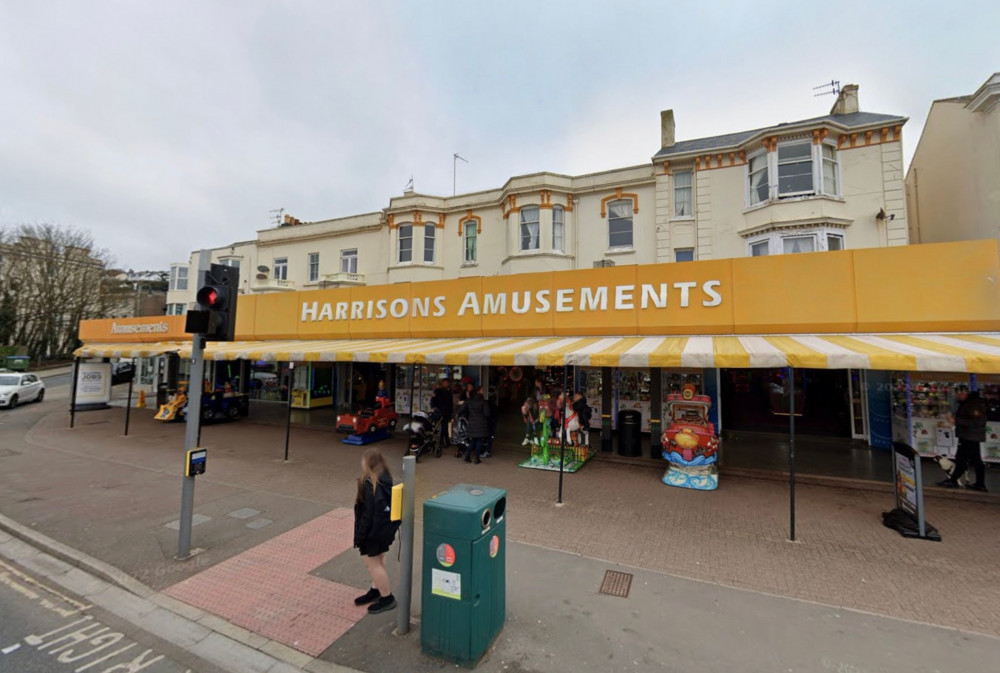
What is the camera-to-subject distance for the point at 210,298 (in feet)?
18.4

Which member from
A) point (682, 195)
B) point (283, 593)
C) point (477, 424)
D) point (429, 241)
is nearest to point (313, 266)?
point (429, 241)

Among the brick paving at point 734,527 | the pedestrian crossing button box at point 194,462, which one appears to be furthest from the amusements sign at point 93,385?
the pedestrian crossing button box at point 194,462

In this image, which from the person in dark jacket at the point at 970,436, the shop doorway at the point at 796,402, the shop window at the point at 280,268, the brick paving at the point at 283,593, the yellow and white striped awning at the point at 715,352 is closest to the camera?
the brick paving at the point at 283,593

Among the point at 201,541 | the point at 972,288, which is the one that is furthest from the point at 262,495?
the point at 972,288

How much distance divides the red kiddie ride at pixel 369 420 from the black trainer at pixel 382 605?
28.4 ft

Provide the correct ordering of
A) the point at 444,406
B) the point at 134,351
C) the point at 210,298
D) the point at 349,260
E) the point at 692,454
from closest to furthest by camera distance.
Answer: the point at 210,298 → the point at 692,454 → the point at 444,406 → the point at 134,351 → the point at 349,260

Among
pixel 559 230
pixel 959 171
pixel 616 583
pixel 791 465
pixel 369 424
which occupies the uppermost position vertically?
pixel 959 171

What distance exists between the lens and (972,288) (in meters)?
7.96

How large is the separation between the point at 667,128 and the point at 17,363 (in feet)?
161

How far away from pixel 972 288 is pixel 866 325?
5.70ft

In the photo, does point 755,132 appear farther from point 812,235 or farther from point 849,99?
point 812,235

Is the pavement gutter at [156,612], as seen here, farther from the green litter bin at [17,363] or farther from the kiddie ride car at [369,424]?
the green litter bin at [17,363]

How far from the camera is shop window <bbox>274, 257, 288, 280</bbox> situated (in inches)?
901

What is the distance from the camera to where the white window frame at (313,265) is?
22.2 meters
